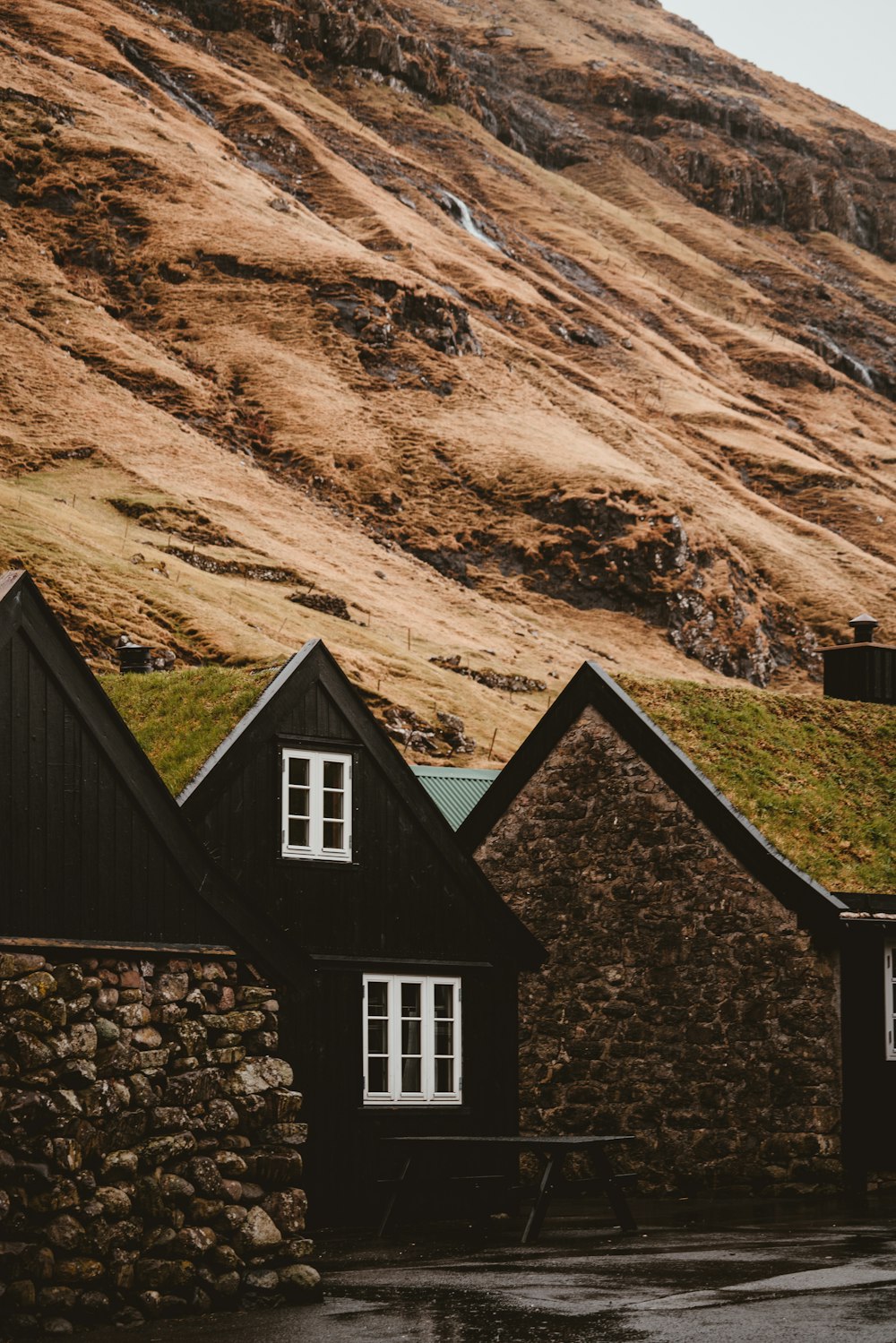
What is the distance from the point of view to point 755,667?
10700 centimetres

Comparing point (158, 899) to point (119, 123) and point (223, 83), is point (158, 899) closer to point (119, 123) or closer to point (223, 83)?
point (119, 123)

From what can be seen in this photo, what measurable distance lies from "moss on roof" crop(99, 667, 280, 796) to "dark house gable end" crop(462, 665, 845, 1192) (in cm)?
497

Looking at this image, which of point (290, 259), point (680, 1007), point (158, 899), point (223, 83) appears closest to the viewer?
point (158, 899)

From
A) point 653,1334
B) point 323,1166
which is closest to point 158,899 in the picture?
point 653,1334

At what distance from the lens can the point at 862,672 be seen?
33.0 metres

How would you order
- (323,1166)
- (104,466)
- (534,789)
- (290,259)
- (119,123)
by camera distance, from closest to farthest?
(323,1166), (534,789), (104,466), (290,259), (119,123)

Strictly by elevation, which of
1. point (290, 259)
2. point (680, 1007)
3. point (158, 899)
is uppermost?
point (290, 259)

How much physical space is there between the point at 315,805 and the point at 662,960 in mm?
5961

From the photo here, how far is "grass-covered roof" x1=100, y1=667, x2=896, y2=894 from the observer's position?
23250 mm

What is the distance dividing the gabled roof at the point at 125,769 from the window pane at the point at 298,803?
701cm

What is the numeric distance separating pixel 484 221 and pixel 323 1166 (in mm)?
165769

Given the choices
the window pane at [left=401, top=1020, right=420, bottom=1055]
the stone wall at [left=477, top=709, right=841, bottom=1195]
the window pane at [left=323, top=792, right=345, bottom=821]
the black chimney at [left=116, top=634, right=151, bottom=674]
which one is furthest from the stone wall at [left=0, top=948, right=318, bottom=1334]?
the black chimney at [left=116, top=634, right=151, bottom=674]

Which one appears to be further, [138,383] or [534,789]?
[138,383]

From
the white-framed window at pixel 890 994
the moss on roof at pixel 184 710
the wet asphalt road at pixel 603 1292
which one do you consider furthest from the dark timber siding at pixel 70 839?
the white-framed window at pixel 890 994
